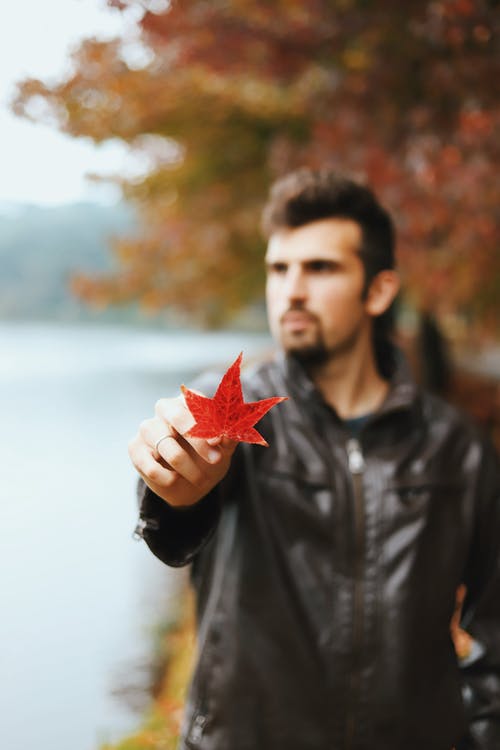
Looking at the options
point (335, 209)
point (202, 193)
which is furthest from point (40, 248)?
point (335, 209)

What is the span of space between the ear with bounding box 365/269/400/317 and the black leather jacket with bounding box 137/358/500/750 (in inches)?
11.0

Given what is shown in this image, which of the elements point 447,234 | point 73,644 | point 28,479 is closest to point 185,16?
point 447,234

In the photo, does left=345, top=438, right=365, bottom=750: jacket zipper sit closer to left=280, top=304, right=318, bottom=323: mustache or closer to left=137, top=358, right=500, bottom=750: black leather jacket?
left=137, top=358, right=500, bottom=750: black leather jacket

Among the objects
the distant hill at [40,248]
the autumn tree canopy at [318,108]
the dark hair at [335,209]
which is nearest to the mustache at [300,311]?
the dark hair at [335,209]

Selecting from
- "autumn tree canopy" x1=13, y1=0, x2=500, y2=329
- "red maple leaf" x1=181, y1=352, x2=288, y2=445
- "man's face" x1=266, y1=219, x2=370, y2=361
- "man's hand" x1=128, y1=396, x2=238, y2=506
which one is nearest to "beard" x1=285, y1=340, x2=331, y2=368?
"man's face" x1=266, y1=219, x2=370, y2=361

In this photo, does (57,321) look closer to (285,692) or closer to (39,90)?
(39,90)

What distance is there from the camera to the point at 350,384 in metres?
1.93

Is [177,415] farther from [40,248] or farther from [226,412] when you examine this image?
[40,248]

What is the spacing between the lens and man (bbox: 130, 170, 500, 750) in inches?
64.1

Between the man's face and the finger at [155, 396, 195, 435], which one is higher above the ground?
the man's face

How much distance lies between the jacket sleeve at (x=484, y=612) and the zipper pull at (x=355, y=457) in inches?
14.4

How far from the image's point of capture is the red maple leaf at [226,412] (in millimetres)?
1001

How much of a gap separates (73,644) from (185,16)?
18.7 feet

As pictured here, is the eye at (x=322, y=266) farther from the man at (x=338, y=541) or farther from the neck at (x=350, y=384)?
the neck at (x=350, y=384)
